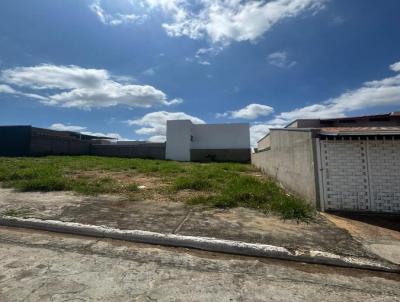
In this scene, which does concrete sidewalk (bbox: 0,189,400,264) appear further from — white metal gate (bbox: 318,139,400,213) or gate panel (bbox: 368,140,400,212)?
gate panel (bbox: 368,140,400,212)

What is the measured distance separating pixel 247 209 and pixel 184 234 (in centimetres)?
218

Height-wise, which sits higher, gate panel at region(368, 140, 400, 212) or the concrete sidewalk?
gate panel at region(368, 140, 400, 212)

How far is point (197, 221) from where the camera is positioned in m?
4.87

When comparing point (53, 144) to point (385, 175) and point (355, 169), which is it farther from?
point (385, 175)

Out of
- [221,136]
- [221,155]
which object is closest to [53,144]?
[221,155]

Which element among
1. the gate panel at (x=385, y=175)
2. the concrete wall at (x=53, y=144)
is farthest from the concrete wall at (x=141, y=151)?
the gate panel at (x=385, y=175)

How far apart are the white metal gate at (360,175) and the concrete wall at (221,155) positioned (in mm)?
24928

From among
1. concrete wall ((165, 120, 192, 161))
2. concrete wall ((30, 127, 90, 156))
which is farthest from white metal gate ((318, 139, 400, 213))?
concrete wall ((30, 127, 90, 156))

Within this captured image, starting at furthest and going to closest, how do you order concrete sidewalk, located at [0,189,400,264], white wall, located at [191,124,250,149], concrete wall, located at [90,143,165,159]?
white wall, located at [191,124,250,149] < concrete wall, located at [90,143,165,159] < concrete sidewalk, located at [0,189,400,264]

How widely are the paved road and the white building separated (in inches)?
1083

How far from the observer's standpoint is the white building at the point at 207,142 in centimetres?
3125

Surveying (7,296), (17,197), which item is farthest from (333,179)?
(17,197)

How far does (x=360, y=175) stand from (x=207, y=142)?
88.0 feet

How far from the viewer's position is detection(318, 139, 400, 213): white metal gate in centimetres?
582
